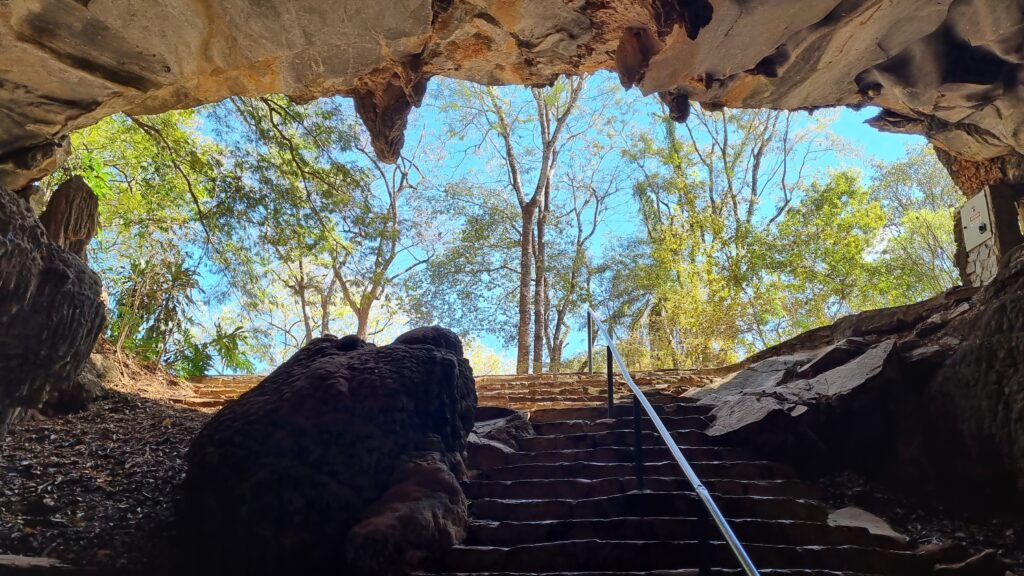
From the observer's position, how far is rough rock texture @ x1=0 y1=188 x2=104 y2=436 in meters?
2.88

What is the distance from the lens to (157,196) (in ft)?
25.5

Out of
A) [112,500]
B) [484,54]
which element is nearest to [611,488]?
[112,500]

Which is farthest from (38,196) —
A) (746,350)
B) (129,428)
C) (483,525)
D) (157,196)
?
(746,350)

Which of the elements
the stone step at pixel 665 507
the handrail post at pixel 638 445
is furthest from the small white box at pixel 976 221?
the handrail post at pixel 638 445

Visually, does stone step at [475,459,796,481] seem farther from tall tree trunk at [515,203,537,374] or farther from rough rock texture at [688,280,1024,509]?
tall tree trunk at [515,203,537,374]

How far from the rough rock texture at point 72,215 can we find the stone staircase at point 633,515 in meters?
4.25

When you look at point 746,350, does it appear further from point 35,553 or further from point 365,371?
point 35,553

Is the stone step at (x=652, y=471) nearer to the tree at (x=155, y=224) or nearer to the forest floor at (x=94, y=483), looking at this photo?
the forest floor at (x=94, y=483)

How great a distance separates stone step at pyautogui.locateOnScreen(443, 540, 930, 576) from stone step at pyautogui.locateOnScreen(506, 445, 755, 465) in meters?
1.28

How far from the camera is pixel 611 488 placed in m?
3.59

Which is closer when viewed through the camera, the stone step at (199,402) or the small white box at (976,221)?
the stone step at (199,402)

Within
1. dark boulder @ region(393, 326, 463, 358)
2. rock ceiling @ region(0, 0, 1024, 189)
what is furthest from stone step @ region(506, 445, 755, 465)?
rock ceiling @ region(0, 0, 1024, 189)

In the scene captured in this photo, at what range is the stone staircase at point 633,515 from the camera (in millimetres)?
2730

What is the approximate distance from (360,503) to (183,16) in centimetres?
379
